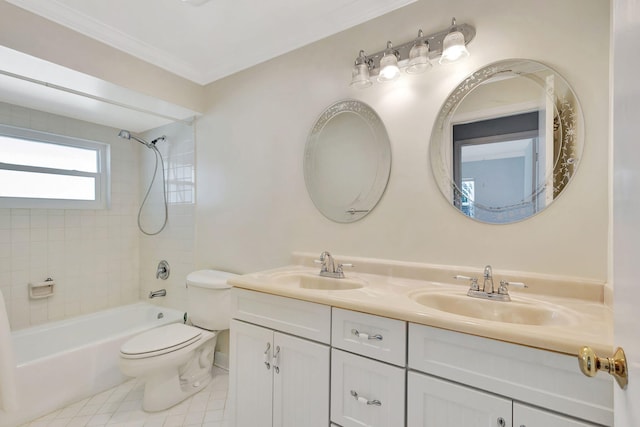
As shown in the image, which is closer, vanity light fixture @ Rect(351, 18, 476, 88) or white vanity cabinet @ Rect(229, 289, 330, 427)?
white vanity cabinet @ Rect(229, 289, 330, 427)

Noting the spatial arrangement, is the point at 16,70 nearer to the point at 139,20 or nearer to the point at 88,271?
the point at 139,20

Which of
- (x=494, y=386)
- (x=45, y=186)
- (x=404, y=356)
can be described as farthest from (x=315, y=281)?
(x=45, y=186)

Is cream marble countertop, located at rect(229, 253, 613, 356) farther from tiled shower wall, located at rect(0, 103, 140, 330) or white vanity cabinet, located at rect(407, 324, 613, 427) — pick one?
tiled shower wall, located at rect(0, 103, 140, 330)

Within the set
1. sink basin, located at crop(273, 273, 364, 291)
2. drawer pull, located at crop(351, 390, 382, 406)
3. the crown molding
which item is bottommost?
drawer pull, located at crop(351, 390, 382, 406)

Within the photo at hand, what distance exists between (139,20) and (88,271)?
88.8 inches

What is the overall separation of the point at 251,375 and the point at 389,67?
1698mm

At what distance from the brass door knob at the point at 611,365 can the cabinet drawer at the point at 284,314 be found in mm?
809

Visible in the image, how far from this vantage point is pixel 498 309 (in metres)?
1.16

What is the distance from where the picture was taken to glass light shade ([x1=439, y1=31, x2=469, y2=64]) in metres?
1.31

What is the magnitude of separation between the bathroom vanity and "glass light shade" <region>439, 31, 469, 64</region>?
1.01 metres

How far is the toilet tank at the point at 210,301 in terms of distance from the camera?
206cm

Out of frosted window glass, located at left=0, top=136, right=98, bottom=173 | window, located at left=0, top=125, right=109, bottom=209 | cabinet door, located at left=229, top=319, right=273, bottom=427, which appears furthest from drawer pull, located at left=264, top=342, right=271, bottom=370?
frosted window glass, located at left=0, top=136, right=98, bottom=173

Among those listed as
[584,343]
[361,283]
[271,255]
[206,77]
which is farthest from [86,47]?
[584,343]

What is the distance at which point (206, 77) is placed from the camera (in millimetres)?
2406
